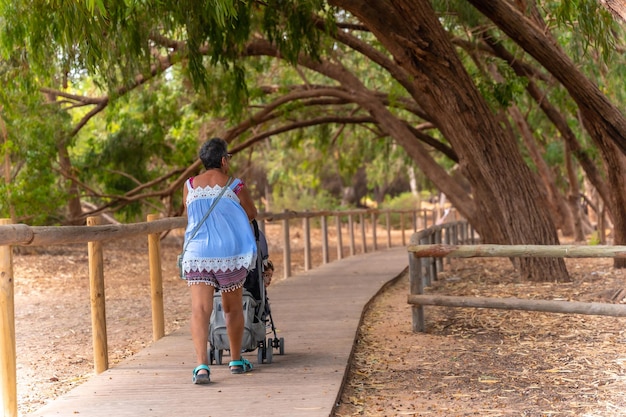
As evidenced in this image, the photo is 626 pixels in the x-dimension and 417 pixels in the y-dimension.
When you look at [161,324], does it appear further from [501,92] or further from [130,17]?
[501,92]

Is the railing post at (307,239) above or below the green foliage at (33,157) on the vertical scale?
below

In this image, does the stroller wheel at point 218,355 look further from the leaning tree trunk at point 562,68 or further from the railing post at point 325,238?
the railing post at point 325,238

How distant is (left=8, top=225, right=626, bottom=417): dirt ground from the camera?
5.70 m

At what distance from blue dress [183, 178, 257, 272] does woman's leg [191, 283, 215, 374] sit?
0.15 m

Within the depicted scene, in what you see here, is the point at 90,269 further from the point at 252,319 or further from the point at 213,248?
the point at 252,319

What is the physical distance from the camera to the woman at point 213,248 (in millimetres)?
5586

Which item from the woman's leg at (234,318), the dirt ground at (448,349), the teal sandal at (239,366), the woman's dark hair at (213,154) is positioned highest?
the woman's dark hair at (213,154)

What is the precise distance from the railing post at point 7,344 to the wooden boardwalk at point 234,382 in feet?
Answer: 0.93

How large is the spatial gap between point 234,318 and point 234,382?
43 centimetres

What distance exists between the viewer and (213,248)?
5586 millimetres

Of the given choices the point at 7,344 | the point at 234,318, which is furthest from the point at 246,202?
the point at 7,344

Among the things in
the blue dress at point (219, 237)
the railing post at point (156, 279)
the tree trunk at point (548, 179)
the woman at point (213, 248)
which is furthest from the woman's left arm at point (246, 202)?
the tree trunk at point (548, 179)

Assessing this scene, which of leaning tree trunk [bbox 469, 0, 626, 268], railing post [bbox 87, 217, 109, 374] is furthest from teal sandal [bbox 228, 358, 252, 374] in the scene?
leaning tree trunk [bbox 469, 0, 626, 268]

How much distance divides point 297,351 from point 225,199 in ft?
5.44
